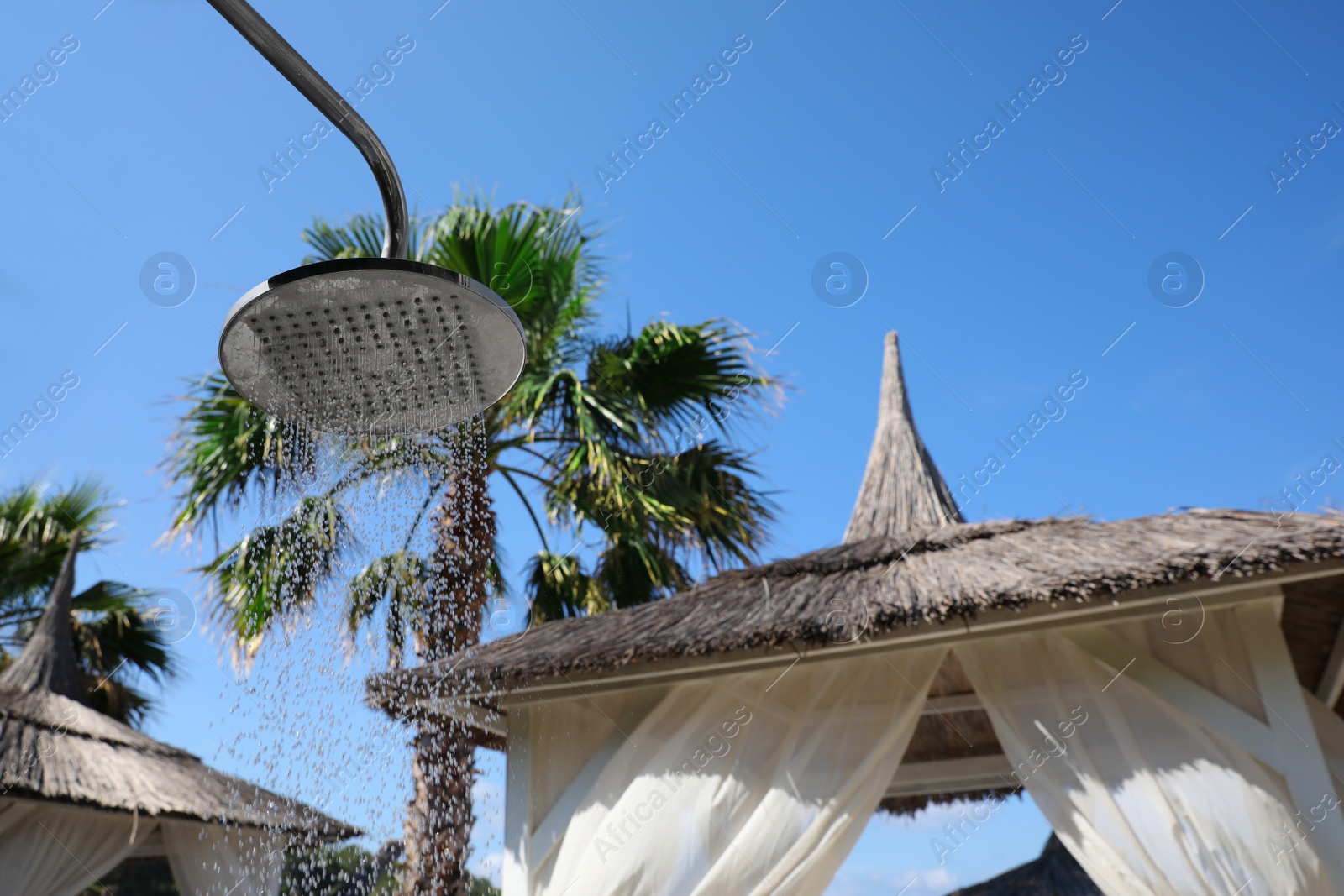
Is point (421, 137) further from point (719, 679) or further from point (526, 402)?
point (719, 679)

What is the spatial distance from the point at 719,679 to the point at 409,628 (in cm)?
272

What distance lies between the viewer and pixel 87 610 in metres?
9.41

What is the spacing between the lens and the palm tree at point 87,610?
9336mm

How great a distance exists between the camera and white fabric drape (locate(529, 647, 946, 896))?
11.2 feet

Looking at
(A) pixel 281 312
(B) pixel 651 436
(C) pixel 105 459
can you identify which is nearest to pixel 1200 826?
(A) pixel 281 312

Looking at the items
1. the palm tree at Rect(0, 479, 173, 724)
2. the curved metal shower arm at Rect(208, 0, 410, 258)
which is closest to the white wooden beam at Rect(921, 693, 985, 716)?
the curved metal shower arm at Rect(208, 0, 410, 258)

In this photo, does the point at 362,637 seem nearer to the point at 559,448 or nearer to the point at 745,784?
the point at 559,448

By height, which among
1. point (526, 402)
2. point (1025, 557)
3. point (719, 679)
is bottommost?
point (719, 679)

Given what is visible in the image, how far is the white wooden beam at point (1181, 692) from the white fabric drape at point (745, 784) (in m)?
0.63

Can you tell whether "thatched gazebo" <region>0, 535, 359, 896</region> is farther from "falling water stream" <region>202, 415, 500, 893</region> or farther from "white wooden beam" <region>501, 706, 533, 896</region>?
"white wooden beam" <region>501, 706, 533, 896</region>

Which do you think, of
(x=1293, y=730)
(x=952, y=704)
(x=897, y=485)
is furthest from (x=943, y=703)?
(x=1293, y=730)

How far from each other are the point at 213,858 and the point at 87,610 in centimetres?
395

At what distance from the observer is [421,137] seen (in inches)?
182

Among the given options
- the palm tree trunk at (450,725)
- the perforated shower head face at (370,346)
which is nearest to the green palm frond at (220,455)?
the palm tree trunk at (450,725)
